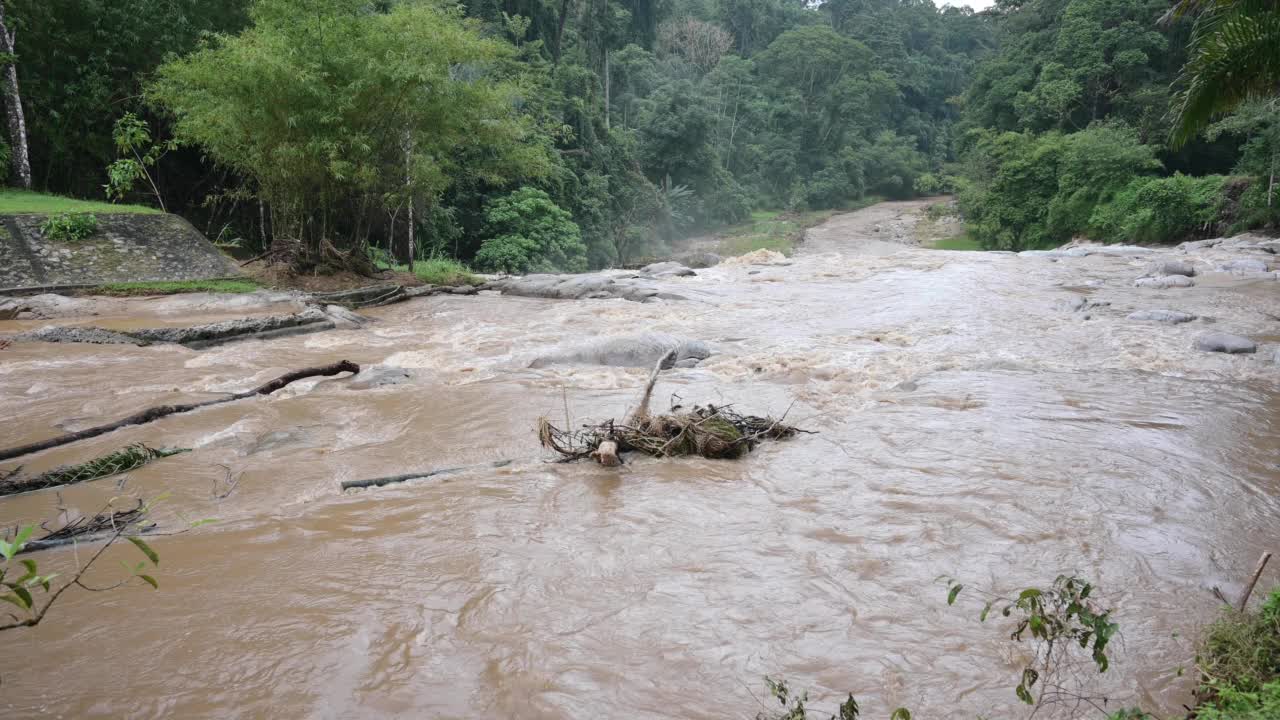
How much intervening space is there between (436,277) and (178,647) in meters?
14.7

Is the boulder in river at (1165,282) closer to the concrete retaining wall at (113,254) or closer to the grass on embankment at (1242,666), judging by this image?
the grass on embankment at (1242,666)

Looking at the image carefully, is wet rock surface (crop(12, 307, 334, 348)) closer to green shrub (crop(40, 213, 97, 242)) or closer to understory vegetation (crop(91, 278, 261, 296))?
understory vegetation (crop(91, 278, 261, 296))

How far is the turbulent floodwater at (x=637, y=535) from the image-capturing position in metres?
2.71

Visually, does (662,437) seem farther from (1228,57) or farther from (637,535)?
(1228,57)

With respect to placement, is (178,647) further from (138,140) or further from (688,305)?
(138,140)

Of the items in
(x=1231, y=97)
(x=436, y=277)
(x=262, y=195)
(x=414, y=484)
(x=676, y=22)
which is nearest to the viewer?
(x=414, y=484)

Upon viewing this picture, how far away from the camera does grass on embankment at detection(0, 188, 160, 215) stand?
1296 centimetres

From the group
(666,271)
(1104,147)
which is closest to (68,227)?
(666,271)

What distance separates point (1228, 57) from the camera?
7020 millimetres

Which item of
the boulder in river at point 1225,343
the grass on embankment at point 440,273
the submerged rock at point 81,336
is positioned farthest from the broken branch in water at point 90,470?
the grass on embankment at point 440,273

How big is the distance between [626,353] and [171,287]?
30.7ft

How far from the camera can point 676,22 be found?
5103 cm

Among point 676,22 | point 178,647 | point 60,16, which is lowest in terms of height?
point 178,647

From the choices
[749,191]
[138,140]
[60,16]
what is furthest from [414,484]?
[749,191]
